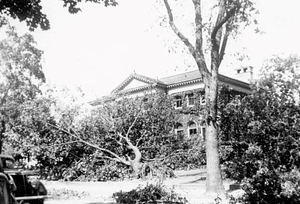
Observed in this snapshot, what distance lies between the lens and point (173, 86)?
4162cm

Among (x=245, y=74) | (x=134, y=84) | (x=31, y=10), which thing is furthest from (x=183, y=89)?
(x=31, y=10)

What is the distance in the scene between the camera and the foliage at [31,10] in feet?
21.0

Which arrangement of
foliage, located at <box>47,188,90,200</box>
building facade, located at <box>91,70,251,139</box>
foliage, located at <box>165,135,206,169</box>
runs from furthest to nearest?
building facade, located at <box>91,70,251,139</box>, foliage, located at <box>165,135,206,169</box>, foliage, located at <box>47,188,90,200</box>

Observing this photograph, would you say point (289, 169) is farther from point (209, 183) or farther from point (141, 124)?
point (141, 124)

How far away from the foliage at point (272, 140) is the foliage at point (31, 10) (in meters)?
3.90

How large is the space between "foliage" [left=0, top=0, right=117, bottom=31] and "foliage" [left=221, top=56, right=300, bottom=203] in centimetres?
390

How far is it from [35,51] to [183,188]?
81.7 feet

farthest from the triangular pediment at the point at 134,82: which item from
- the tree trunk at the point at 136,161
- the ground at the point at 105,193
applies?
the ground at the point at 105,193

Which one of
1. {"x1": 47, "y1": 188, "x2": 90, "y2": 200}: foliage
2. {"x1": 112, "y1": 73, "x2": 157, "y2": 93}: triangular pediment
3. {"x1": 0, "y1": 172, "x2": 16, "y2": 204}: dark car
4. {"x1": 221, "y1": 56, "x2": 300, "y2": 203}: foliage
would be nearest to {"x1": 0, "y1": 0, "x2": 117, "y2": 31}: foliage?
{"x1": 221, "y1": 56, "x2": 300, "y2": 203}: foliage

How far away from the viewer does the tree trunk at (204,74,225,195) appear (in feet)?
35.7

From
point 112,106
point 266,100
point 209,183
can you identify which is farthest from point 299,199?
point 112,106

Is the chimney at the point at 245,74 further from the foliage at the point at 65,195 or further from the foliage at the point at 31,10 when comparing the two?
the foliage at the point at 31,10

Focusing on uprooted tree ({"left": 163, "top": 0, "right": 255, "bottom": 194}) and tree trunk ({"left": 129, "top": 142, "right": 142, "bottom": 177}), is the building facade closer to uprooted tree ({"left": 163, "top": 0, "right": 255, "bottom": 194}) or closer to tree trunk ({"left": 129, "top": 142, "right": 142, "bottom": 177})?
tree trunk ({"left": 129, "top": 142, "right": 142, "bottom": 177})

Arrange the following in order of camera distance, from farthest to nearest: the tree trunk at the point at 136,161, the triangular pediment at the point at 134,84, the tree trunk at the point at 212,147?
1. the triangular pediment at the point at 134,84
2. the tree trunk at the point at 136,161
3. the tree trunk at the point at 212,147
